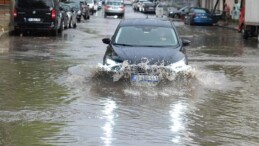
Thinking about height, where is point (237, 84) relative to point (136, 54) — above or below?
below

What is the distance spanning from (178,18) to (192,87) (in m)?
46.9

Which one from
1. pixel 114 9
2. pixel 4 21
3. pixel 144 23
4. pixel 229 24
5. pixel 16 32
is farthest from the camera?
pixel 114 9

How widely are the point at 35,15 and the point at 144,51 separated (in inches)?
571

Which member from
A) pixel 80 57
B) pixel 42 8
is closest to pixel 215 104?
pixel 80 57

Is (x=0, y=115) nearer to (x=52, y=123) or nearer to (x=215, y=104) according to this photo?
(x=52, y=123)

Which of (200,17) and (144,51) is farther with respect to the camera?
(200,17)

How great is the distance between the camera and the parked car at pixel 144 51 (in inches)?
475

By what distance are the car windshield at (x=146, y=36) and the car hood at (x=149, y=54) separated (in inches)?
16.2

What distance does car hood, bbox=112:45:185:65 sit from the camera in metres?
12.1

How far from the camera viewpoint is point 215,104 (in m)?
10.8

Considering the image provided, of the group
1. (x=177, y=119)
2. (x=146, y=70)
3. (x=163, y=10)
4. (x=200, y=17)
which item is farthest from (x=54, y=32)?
(x=163, y=10)

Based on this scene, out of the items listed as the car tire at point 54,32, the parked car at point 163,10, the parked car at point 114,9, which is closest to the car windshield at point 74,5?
the parked car at point 114,9

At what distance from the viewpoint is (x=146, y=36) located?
1370cm

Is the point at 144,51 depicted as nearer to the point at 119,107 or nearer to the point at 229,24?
the point at 119,107
